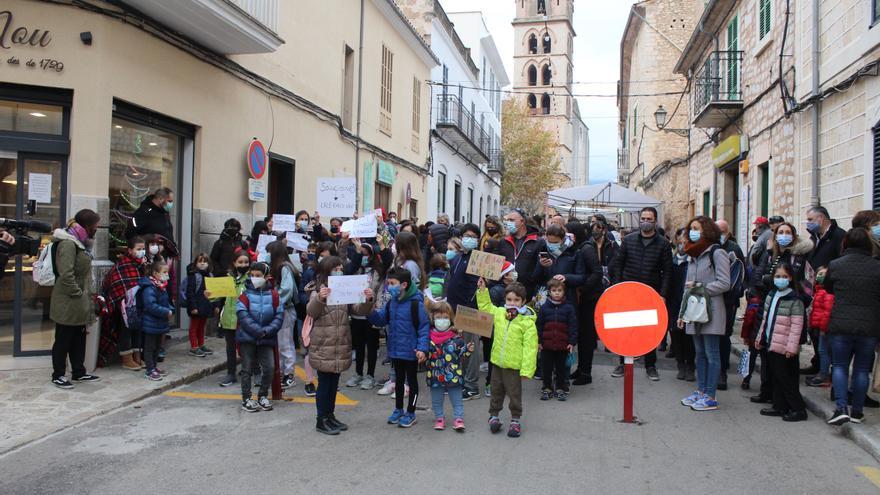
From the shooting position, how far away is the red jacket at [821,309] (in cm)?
651

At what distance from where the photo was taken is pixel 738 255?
8.70 meters

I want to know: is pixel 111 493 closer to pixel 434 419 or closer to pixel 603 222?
pixel 434 419

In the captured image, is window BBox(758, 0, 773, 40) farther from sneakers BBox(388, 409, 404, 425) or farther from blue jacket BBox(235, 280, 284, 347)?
blue jacket BBox(235, 280, 284, 347)

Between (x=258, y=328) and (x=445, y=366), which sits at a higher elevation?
(x=258, y=328)

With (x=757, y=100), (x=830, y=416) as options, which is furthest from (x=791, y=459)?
(x=757, y=100)

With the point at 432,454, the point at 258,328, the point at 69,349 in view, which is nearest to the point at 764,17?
the point at 258,328

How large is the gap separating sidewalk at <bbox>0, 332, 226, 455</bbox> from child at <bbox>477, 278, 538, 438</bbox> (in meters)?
3.65

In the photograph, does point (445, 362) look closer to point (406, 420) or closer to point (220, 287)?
point (406, 420)

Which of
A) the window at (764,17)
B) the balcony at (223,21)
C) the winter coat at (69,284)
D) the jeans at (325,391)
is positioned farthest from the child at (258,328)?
the window at (764,17)

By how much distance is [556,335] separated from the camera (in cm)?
713

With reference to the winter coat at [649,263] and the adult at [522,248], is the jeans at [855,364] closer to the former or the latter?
the winter coat at [649,263]

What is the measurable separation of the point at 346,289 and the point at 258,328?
3.57ft

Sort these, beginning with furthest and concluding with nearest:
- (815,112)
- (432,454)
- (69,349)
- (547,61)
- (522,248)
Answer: (547,61) < (815,112) < (522,248) < (69,349) < (432,454)

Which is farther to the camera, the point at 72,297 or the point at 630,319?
the point at 72,297
